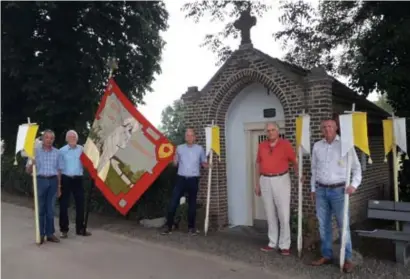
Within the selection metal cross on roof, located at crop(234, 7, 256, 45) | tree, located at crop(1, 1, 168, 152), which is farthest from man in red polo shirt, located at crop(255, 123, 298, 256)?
tree, located at crop(1, 1, 168, 152)

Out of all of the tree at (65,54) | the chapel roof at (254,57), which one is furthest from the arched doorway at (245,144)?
the tree at (65,54)

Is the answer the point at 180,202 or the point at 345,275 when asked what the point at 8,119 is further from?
the point at 345,275

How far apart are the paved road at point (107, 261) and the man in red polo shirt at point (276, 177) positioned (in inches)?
39.3

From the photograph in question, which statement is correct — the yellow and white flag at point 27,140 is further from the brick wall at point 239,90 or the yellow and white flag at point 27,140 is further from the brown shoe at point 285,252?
the brown shoe at point 285,252

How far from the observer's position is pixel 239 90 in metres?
8.69

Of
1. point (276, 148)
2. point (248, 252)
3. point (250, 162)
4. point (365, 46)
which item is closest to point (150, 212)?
point (250, 162)

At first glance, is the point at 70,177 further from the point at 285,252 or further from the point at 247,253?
the point at 285,252

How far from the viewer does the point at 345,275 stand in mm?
5504

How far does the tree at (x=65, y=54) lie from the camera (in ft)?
41.1

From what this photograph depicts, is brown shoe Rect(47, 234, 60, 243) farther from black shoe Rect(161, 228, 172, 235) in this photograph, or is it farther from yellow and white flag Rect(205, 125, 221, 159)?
yellow and white flag Rect(205, 125, 221, 159)

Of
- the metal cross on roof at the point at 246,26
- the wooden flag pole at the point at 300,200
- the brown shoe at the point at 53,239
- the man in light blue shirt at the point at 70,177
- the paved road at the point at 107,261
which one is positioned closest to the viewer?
the paved road at the point at 107,261

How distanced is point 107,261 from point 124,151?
2713 millimetres

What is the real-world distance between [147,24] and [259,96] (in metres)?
6.98

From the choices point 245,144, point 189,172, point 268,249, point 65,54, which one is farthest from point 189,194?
point 65,54
